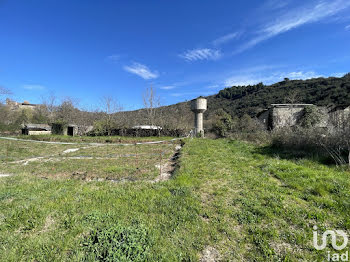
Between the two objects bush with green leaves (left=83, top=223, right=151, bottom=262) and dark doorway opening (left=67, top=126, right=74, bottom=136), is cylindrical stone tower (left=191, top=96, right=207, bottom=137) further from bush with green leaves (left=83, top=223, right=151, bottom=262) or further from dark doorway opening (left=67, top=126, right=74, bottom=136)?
dark doorway opening (left=67, top=126, right=74, bottom=136)

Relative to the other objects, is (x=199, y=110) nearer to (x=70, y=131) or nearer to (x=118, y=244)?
(x=118, y=244)

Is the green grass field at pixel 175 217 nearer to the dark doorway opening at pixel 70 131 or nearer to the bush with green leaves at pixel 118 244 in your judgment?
the bush with green leaves at pixel 118 244

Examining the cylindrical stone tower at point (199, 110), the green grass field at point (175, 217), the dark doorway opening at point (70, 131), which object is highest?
the cylindrical stone tower at point (199, 110)

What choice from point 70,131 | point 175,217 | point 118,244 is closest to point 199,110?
point 175,217

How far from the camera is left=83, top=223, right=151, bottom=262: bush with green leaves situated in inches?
66.0

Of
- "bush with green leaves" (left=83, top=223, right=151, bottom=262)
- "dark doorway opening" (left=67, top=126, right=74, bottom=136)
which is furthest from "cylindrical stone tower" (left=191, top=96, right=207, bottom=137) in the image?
"dark doorway opening" (left=67, top=126, right=74, bottom=136)


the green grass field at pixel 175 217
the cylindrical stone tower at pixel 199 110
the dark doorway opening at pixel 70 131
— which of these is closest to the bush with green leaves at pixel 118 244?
the green grass field at pixel 175 217

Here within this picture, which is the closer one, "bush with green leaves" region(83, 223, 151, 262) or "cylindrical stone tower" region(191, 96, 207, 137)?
"bush with green leaves" region(83, 223, 151, 262)

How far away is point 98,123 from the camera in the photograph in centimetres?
1880

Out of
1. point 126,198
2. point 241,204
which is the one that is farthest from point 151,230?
point 241,204

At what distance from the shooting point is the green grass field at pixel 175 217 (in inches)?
70.7

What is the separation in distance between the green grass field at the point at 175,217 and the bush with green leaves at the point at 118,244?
10mm

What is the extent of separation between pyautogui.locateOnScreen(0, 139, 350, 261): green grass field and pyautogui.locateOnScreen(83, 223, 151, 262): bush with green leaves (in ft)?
0.03

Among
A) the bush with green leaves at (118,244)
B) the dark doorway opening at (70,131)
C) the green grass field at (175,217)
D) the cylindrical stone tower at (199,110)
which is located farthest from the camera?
the dark doorway opening at (70,131)
